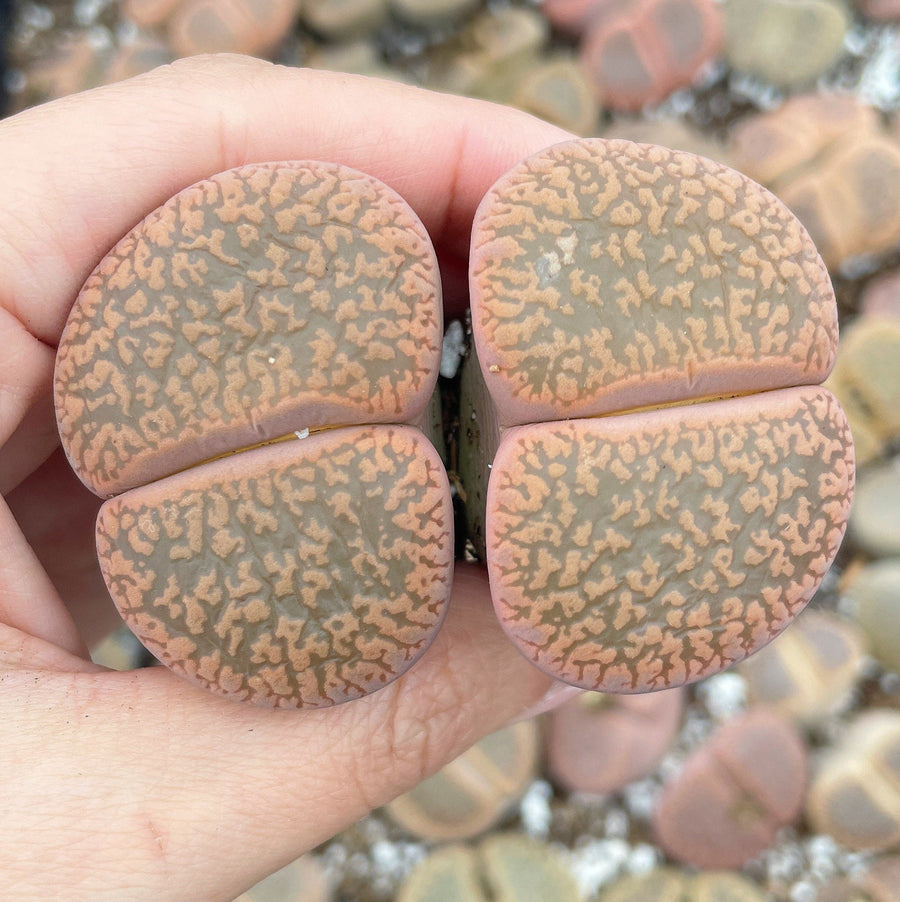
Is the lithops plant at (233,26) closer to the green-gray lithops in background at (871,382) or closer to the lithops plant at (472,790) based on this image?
the green-gray lithops in background at (871,382)

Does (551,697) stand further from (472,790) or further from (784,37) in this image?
(784,37)

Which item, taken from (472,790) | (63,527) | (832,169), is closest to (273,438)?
(63,527)

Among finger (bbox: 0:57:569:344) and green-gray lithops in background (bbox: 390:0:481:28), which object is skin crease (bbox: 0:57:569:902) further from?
green-gray lithops in background (bbox: 390:0:481:28)

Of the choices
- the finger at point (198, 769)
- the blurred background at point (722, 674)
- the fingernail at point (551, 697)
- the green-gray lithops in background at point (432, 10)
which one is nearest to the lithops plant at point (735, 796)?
the blurred background at point (722, 674)

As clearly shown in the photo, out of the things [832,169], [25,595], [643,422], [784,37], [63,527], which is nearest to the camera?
[643,422]

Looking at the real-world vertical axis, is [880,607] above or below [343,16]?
below

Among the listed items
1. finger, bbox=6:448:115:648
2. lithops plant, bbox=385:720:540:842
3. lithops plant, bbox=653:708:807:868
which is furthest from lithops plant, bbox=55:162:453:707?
lithops plant, bbox=653:708:807:868

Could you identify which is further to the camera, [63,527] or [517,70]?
[517,70]
